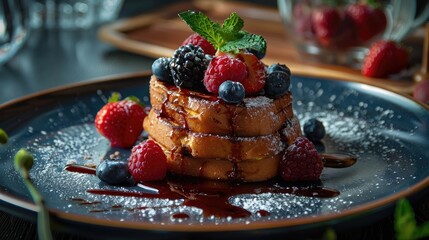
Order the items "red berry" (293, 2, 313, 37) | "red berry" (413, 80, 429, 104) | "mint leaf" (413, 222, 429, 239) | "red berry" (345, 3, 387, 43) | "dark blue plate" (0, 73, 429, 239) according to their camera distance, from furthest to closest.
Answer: "red berry" (293, 2, 313, 37)
"red berry" (345, 3, 387, 43)
"red berry" (413, 80, 429, 104)
"dark blue plate" (0, 73, 429, 239)
"mint leaf" (413, 222, 429, 239)

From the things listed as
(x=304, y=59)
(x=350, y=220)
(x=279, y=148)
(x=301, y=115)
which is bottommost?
(x=350, y=220)

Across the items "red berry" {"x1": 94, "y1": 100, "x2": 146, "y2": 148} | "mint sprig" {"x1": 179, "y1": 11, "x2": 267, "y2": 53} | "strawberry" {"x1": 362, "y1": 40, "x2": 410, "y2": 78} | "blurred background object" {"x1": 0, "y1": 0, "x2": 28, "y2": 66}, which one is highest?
"blurred background object" {"x1": 0, "y1": 0, "x2": 28, "y2": 66}

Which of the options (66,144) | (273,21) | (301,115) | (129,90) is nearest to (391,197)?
(301,115)

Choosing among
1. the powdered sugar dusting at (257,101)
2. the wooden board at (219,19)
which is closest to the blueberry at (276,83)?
the powdered sugar dusting at (257,101)

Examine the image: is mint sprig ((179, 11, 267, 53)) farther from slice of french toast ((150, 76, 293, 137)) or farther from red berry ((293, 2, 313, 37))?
red berry ((293, 2, 313, 37))

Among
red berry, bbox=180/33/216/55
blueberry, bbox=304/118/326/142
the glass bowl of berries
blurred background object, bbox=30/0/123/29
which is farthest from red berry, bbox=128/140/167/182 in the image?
blurred background object, bbox=30/0/123/29

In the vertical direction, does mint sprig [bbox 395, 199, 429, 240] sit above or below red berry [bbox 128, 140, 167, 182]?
below

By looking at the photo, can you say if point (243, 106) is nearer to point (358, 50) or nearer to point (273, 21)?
point (358, 50)
